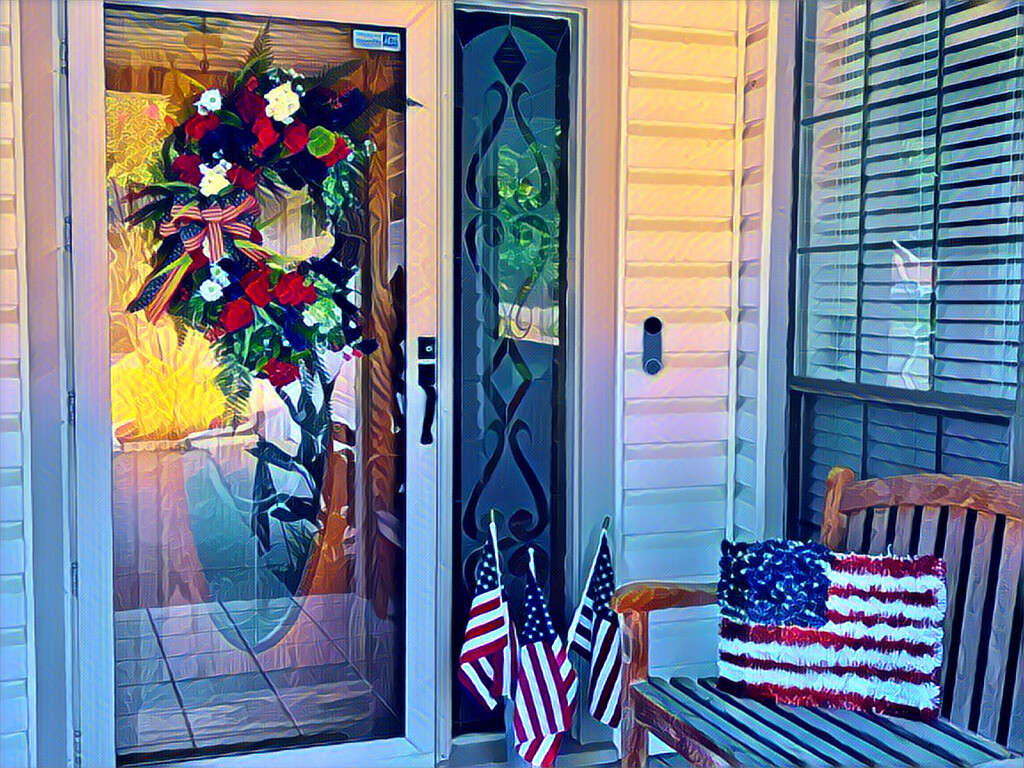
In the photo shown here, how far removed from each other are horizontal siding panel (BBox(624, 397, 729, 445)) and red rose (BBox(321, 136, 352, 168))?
1099 millimetres

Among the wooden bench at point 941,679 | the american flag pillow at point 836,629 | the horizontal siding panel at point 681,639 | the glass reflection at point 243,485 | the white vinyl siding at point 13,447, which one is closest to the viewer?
the wooden bench at point 941,679

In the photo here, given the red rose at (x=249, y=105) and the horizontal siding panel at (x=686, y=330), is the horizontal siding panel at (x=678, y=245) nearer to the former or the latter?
the horizontal siding panel at (x=686, y=330)

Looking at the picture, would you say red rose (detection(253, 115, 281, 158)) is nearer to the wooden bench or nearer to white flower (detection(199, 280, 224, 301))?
white flower (detection(199, 280, 224, 301))

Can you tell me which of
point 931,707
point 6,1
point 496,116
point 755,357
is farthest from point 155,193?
point 931,707

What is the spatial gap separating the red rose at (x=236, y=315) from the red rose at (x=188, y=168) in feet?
1.11

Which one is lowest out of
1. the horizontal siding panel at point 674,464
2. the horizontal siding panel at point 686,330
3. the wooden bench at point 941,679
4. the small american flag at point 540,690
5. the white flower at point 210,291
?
the small american flag at point 540,690

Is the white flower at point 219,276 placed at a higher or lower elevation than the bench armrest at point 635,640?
higher

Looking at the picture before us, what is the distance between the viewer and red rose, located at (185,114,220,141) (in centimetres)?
285

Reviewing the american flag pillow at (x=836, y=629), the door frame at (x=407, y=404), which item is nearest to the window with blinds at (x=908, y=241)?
the american flag pillow at (x=836, y=629)

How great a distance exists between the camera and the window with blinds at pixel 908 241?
7.94 feet

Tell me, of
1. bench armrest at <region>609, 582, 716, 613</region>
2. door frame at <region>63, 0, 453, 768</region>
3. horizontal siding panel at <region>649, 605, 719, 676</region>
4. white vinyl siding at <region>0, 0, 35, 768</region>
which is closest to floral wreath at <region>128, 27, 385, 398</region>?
door frame at <region>63, 0, 453, 768</region>

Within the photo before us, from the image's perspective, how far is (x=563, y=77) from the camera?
314 cm

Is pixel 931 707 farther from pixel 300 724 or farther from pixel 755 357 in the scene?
pixel 300 724

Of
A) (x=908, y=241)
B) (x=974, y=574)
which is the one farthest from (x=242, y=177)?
(x=974, y=574)
